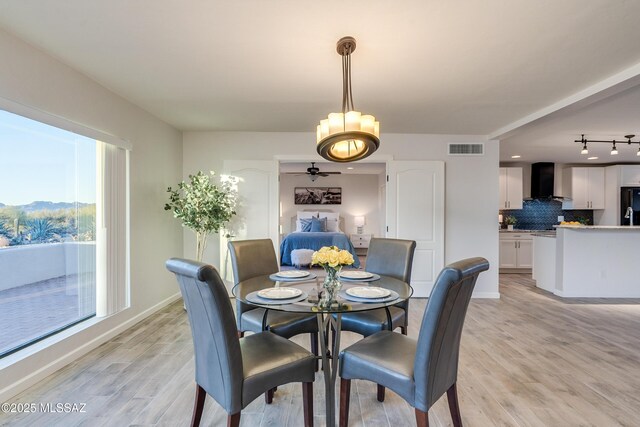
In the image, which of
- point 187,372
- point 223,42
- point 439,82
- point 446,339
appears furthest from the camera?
point 439,82

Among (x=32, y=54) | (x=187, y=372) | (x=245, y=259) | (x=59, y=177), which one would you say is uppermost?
(x=32, y=54)

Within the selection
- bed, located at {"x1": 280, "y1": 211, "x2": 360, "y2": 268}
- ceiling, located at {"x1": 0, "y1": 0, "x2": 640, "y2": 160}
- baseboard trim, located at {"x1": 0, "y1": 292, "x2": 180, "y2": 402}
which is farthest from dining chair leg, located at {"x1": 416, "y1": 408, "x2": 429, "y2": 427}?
bed, located at {"x1": 280, "y1": 211, "x2": 360, "y2": 268}

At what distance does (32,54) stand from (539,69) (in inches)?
151

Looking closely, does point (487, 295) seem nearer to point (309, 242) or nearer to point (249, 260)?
point (309, 242)

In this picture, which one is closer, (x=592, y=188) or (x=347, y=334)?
(x=347, y=334)

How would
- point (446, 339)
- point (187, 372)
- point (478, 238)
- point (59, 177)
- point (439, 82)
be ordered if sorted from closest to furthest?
point (446, 339) < point (187, 372) < point (59, 177) < point (439, 82) < point (478, 238)

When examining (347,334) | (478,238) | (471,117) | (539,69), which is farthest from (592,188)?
(347,334)

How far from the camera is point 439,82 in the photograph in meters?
2.62

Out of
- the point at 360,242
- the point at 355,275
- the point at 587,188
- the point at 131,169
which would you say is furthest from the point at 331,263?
the point at 587,188

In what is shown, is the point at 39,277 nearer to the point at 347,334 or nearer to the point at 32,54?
the point at 32,54

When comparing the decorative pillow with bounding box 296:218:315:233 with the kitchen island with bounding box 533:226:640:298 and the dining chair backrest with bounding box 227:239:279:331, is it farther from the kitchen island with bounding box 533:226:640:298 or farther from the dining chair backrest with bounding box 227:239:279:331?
the kitchen island with bounding box 533:226:640:298

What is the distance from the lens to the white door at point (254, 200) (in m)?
4.18

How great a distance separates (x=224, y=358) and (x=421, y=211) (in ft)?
11.8

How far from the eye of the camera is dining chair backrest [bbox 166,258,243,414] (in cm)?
127
